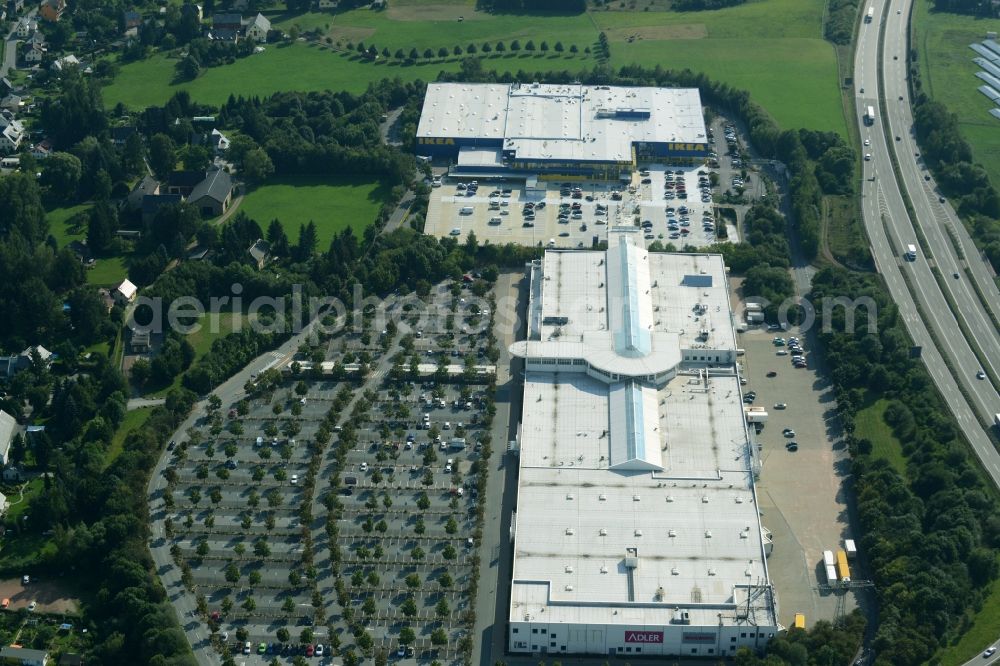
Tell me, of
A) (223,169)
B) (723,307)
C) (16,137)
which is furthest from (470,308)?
(16,137)

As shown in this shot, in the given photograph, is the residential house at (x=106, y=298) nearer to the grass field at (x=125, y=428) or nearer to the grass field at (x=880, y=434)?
the grass field at (x=125, y=428)

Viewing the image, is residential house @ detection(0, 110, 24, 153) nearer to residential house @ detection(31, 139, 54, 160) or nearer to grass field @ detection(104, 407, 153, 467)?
residential house @ detection(31, 139, 54, 160)

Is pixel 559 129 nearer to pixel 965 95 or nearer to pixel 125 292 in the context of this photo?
pixel 125 292

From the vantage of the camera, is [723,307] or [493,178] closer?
[723,307]

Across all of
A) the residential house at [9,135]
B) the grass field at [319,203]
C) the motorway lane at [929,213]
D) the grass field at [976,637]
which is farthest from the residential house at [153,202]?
the grass field at [976,637]

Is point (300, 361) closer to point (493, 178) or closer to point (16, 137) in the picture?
point (493, 178)
